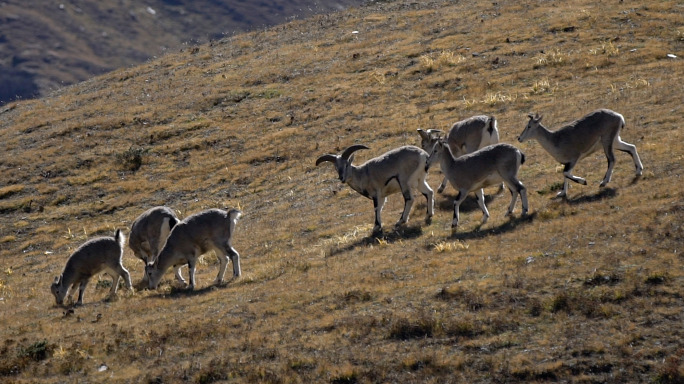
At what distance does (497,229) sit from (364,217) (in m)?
6.67

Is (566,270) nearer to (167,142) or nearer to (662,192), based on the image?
(662,192)

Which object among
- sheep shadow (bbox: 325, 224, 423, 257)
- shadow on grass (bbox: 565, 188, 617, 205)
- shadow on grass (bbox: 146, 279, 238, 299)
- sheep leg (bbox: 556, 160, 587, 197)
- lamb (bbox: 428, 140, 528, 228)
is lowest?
shadow on grass (bbox: 146, 279, 238, 299)

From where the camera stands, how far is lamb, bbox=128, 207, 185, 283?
86.3 ft

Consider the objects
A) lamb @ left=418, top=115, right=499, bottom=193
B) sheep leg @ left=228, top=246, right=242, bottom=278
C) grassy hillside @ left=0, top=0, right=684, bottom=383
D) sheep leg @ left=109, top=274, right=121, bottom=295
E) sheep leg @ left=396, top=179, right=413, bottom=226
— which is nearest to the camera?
grassy hillside @ left=0, top=0, right=684, bottom=383

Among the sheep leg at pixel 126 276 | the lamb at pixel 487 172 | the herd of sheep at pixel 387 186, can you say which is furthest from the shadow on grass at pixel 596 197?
the sheep leg at pixel 126 276

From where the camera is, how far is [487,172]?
22953 mm

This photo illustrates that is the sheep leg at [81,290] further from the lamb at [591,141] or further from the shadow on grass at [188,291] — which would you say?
the lamb at [591,141]

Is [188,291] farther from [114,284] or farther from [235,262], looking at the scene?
[114,284]

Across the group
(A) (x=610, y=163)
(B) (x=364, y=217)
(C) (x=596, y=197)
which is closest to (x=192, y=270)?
(B) (x=364, y=217)

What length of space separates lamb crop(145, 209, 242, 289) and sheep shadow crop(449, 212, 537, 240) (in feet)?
20.2

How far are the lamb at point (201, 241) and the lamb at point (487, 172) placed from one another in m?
6.27

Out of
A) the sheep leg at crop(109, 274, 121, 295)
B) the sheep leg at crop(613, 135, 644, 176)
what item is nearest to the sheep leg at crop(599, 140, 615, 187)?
the sheep leg at crop(613, 135, 644, 176)

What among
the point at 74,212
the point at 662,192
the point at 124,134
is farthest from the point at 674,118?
the point at 124,134

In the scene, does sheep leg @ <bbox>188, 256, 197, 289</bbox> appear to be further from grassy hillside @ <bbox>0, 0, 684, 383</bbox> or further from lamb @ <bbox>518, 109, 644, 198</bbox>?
lamb @ <bbox>518, 109, 644, 198</bbox>
